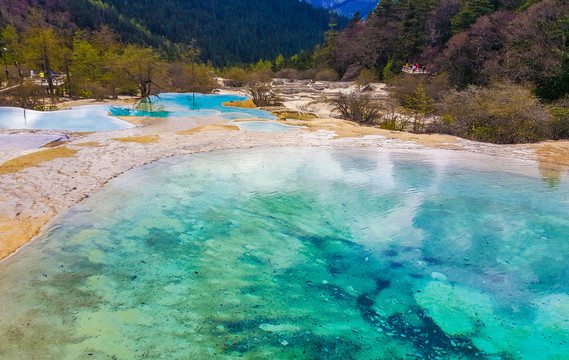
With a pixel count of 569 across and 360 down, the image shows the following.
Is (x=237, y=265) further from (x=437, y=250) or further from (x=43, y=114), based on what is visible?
(x=43, y=114)

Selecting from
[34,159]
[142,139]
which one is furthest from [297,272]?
[142,139]

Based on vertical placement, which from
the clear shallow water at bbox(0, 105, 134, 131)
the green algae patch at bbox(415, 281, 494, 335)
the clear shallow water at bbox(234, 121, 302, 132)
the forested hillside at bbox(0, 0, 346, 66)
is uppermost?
the forested hillside at bbox(0, 0, 346, 66)

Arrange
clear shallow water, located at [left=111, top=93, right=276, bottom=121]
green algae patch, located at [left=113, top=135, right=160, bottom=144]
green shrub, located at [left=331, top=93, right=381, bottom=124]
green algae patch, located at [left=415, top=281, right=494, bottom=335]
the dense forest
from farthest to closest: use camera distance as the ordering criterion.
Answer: clear shallow water, located at [left=111, top=93, right=276, bottom=121]
green shrub, located at [left=331, top=93, right=381, bottom=124]
the dense forest
green algae patch, located at [left=113, top=135, right=160, bottom=144]
green algae patch, located at [left=415, top=281, right=494, bottom=335]

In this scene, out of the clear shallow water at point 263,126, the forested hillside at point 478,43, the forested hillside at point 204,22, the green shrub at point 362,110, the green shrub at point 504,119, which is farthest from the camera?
the forested hillside at point 204,22

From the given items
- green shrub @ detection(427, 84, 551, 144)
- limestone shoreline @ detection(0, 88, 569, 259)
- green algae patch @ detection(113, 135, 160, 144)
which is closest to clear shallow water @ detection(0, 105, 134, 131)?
limestone shoreline @ detection(0, 88, 569, 259)

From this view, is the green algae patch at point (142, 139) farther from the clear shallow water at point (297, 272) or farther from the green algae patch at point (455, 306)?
the green algae patch at point (455, 306)

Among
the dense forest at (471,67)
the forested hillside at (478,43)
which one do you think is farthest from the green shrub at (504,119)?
the forested hillside at (478,43)

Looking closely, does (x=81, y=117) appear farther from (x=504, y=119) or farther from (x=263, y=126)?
(x=504, y=119)

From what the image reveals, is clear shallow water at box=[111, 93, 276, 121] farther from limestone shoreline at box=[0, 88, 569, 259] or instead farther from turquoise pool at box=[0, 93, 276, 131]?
limestone shoreline at box=[0, 88, 569, 259]
